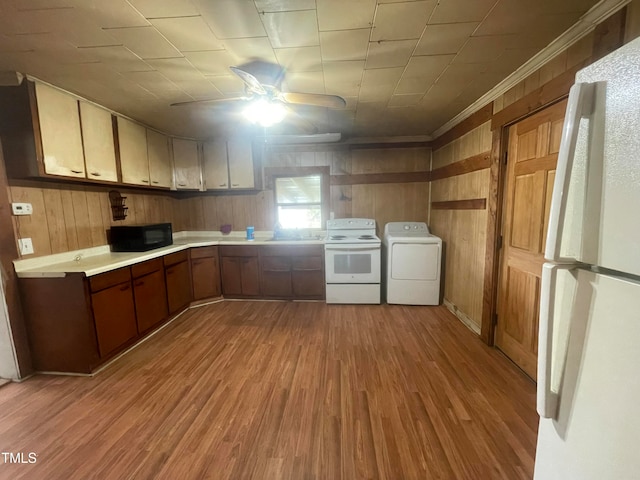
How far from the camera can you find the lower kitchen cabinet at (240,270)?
381cm

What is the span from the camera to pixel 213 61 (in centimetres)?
187

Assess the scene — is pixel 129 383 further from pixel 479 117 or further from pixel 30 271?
pixel 479 117

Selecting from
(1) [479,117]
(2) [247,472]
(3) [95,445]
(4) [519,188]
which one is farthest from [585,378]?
(1) [479,117]

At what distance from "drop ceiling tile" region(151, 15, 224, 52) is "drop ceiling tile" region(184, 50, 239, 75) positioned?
5 cm

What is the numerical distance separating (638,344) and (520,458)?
131cm

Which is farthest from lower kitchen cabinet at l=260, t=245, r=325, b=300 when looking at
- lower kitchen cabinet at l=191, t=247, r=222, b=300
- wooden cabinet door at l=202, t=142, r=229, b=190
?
wooden cabinet door at l=202, t=142, r=229, b=190

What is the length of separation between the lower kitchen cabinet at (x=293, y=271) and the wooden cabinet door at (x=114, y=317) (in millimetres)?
1608

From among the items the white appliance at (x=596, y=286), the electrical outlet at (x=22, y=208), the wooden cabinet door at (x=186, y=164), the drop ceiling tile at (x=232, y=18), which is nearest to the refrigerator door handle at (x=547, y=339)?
the white appliance at (x=596, y=286)

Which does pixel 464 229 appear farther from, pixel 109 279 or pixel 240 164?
pixel 109 279

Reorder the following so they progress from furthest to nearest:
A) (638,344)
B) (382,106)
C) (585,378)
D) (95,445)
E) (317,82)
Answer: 1. (382,106)
2. (317,82)
3. (95,445)
4. (585,378)
5. (638,344)

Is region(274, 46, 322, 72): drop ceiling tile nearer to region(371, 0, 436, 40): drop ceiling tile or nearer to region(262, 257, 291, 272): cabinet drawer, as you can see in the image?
region(371, 0, 436, 40): drop ceiling tile

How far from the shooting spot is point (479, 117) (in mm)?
2693

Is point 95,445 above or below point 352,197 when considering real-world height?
below

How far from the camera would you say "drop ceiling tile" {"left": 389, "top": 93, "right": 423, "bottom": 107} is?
2551 mm
